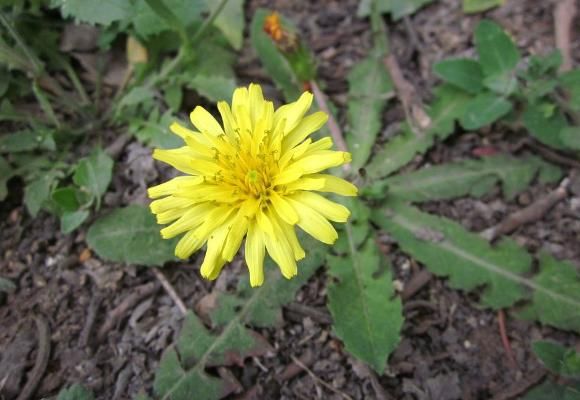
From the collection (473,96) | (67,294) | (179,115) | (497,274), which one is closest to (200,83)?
(179,115)

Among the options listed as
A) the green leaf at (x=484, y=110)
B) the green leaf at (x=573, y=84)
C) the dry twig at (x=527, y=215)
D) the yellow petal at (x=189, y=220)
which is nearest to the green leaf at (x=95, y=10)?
the yellow petal at (x=189, y=220)

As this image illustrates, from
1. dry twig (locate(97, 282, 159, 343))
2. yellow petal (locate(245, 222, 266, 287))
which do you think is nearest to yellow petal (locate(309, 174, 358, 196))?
yellow petal (locate(245, 222, 266, 287))

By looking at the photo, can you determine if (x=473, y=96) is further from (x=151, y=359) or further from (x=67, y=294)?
(x=67, y=294)

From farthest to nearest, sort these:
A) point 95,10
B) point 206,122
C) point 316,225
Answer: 1. point 95,10
2. point 206,122
3. point 316,225

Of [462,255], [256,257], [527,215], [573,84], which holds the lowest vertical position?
[527,215]

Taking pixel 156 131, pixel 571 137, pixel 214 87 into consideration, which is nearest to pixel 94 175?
pixel 156 131

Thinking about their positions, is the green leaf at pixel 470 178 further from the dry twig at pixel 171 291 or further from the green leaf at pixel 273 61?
the dry twig at pixel 171 291

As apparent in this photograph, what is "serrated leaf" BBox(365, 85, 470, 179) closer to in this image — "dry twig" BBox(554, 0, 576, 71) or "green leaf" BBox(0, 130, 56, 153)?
"dry twig" BBox(554, 0, 576, 71)

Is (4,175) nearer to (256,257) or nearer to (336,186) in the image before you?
(256,257)
